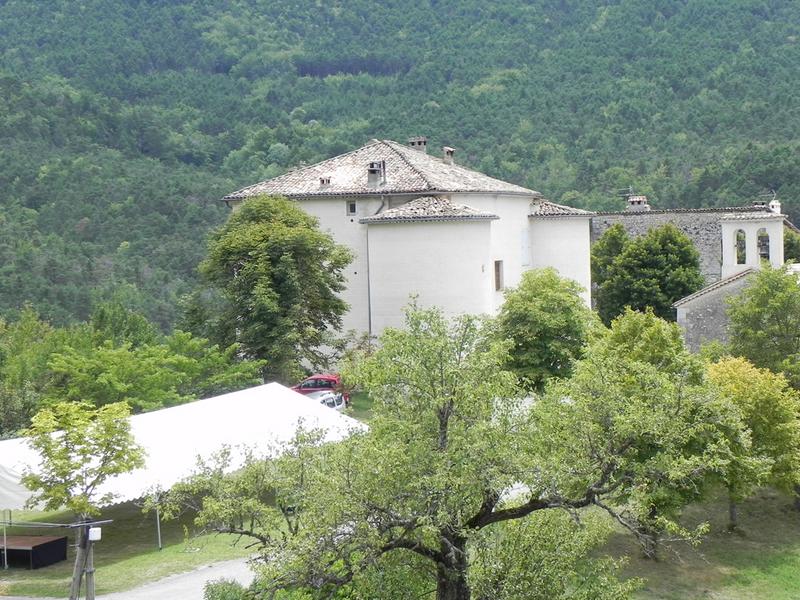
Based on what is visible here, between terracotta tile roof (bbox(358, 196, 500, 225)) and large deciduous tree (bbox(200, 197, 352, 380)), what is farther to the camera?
terracotta tile roof (bbox(358, 196, 500, 225))

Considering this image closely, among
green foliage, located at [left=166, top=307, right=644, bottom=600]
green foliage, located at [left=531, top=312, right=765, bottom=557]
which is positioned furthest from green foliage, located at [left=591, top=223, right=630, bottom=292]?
green foliage, located at [left=166, top=307, right=644, bottom=600]

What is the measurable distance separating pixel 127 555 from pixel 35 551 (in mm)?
1813

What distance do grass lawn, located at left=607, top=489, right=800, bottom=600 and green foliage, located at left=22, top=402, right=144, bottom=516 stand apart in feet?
33.2

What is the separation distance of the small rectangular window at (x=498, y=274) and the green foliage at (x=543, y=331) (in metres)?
11.5

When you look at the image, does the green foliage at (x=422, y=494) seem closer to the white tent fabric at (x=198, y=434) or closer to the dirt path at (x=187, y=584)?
the dirt path at (x=187, y=584)

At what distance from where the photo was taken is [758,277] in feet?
115

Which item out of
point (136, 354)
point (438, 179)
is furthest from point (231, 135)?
point (136, 354)

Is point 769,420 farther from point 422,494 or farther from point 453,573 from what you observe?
point 422,494

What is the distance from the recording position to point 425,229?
4394 centimetres

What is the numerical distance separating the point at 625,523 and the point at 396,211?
1140 inches

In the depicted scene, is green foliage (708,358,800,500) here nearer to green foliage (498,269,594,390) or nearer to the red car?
green foliage (498,269,594,390)

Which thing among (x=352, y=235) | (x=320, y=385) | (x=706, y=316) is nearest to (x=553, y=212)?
(x=352, y=235)

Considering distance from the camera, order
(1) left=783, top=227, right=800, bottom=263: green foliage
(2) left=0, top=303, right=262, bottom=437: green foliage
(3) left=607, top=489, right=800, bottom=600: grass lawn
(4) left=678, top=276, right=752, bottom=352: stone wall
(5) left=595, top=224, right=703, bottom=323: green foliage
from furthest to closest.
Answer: (1) left=783, top=227, right=800, bottom=263: green foliage, (5) left=595, top=224, right=703, bottom=323: green foliage, (4) left=678, top=276, right=752, bottom=352: stone wall, (2) left=0, top=303, right=262, bottom=437: green foliage, (3) left=607, top=489, right=800, bottom=600: grass lawn

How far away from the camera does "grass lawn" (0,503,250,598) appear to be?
72.9ft
